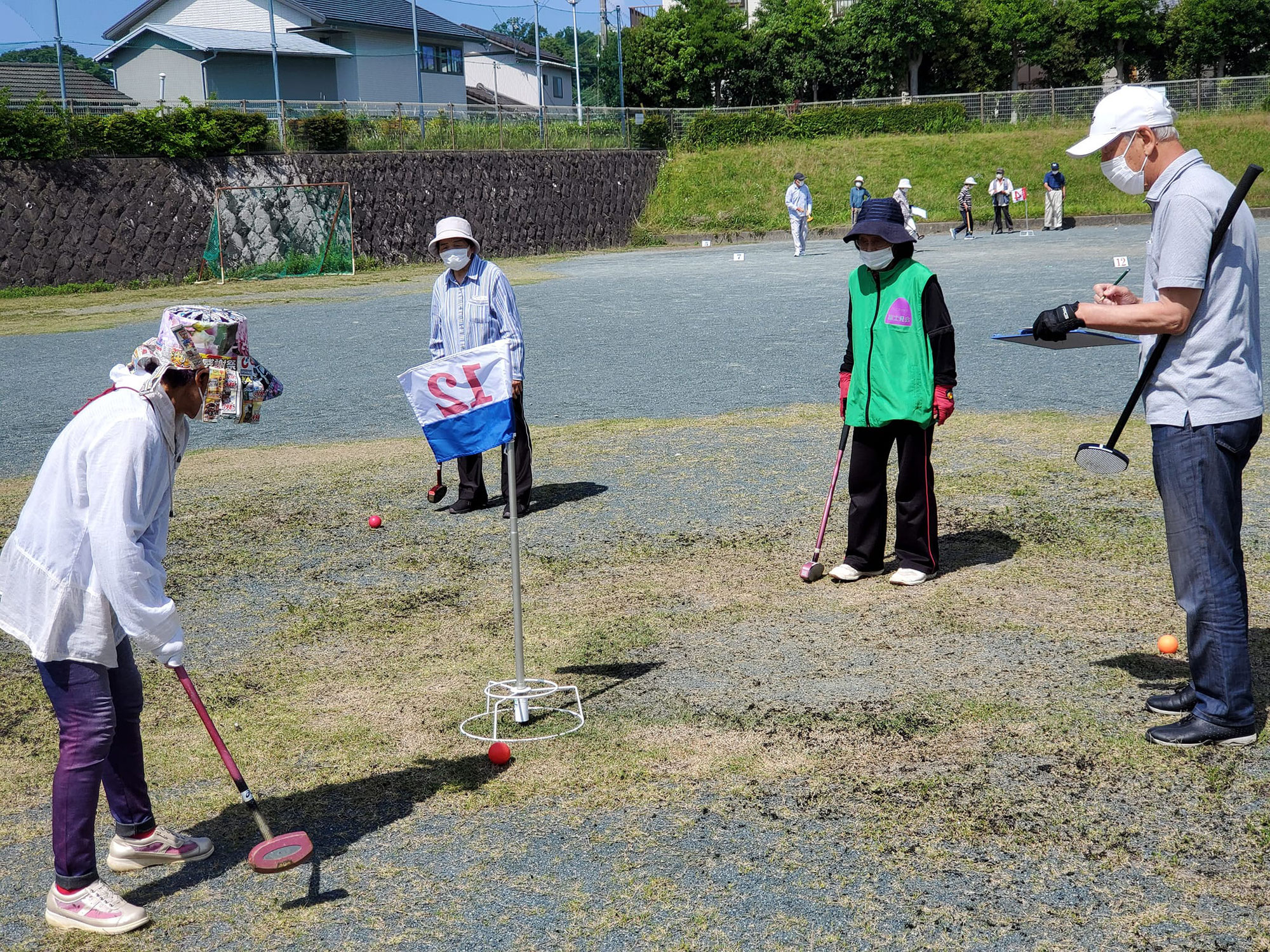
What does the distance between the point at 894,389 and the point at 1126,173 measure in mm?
2314

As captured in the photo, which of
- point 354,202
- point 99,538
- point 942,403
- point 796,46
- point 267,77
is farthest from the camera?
point 796,46

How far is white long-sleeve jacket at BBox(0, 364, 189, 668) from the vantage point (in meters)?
3.42

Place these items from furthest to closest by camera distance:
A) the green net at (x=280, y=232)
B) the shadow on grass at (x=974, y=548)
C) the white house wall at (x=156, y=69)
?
the white house wall at (x=156, y=69) < the green net at (x=280, y=232) < the shadow on grass at (x=974, y=548)

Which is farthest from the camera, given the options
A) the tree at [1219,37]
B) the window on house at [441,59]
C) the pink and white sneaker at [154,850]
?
the window on house at [441,59]

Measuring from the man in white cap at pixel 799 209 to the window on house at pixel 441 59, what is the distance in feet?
106

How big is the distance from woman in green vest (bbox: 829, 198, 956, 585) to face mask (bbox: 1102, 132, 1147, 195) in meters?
1.96

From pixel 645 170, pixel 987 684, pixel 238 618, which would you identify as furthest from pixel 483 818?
pixel 645 170

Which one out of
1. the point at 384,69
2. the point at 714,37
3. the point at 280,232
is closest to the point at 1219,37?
the point at 714,37

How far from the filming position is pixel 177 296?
90.3ft

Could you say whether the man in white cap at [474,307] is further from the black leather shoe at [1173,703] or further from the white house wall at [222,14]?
the white house wall at [222,14]

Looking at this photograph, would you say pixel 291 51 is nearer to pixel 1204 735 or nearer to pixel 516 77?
pixel 516 77

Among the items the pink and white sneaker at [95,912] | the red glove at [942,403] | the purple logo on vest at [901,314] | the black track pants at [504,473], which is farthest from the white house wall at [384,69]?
the pink and white sneaker at [95,912]

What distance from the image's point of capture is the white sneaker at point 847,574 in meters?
6.82

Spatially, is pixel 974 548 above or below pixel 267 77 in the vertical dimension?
below
